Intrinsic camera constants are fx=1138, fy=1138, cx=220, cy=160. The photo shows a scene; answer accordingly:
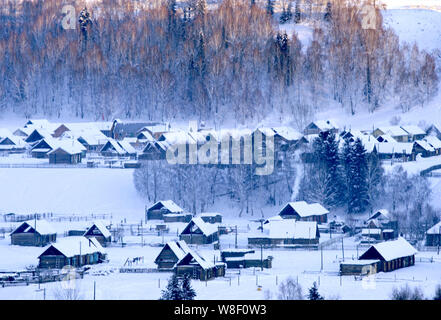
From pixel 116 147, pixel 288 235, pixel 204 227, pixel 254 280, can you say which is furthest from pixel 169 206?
pixel 254 280

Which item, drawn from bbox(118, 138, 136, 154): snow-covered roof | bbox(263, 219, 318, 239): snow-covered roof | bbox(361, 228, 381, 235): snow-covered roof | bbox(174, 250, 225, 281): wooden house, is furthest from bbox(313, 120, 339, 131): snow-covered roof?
bbox(174, 250, 225, 281): wooden house

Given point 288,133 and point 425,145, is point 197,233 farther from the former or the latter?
point 288,133

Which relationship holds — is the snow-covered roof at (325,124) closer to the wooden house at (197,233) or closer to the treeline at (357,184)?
the treeline at (357,184)

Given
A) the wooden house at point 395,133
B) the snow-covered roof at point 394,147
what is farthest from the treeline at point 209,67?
the snow-covered roof at point 394,147

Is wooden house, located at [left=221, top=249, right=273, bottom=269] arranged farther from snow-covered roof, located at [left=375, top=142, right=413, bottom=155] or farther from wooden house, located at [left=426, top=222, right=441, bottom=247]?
snow-covered roof, located at [left=375, top=142, right=413, bottom=155]
